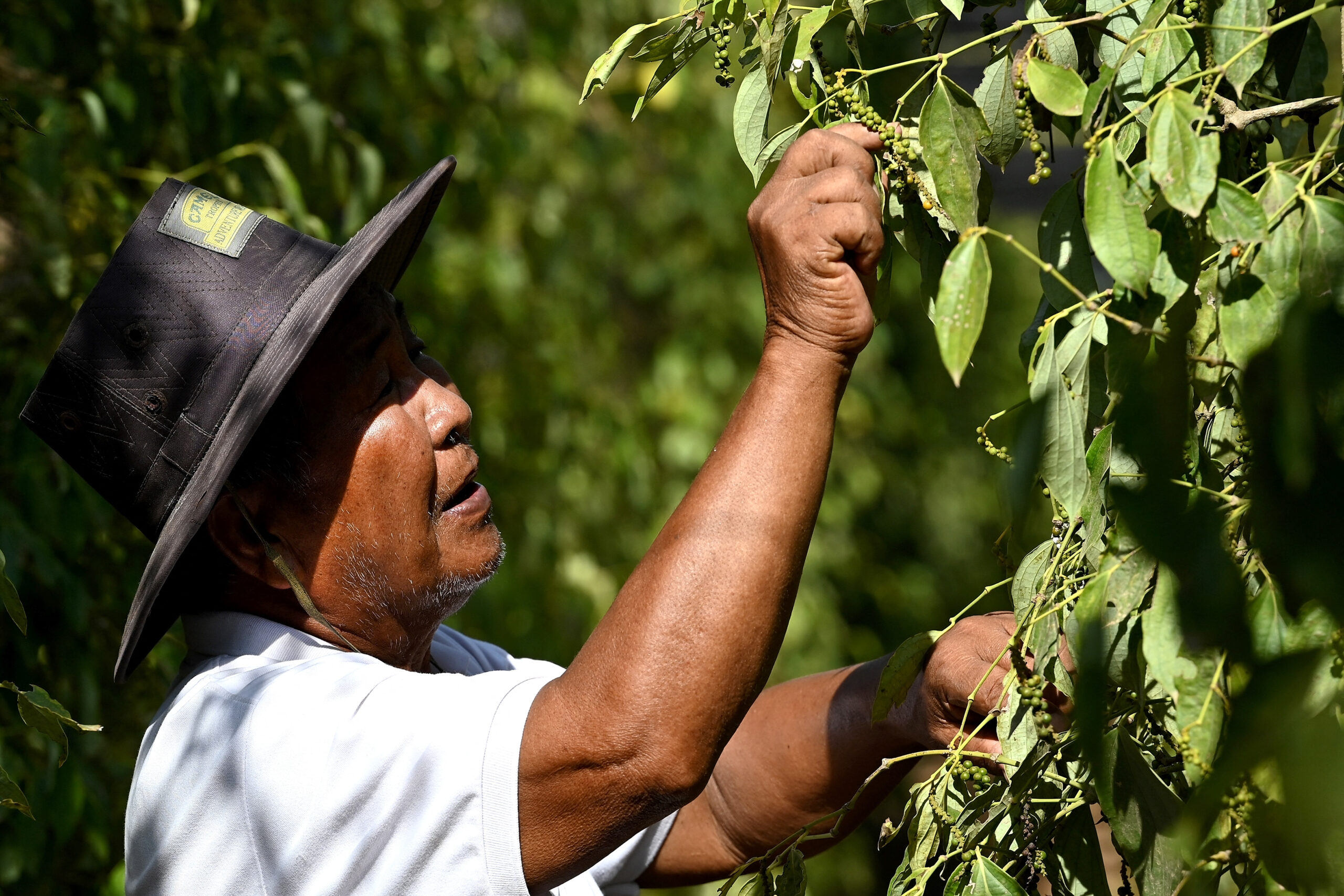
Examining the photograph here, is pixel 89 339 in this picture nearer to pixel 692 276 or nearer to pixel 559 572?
pixel 559 572

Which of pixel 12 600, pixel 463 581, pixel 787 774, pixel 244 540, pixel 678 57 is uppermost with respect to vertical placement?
pixel 678 57

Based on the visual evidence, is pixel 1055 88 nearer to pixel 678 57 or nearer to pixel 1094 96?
pixel 1094 96

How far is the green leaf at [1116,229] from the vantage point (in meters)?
0.75

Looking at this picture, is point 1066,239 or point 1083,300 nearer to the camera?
point 1083,300

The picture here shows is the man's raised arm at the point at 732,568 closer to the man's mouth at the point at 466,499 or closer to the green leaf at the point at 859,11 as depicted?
the green leaf at the point at 859,11

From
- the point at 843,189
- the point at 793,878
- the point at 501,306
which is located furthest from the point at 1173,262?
the point at 501,306

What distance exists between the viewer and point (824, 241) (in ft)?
3.16

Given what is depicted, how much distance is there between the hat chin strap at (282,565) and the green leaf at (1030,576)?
2.33ft

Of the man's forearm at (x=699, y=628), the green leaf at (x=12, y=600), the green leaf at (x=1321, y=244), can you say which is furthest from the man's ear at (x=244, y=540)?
the green leaf at (x=1321, y=244)

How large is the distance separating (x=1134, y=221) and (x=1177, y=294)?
0.06 m

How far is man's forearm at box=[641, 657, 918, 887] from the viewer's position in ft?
4.60

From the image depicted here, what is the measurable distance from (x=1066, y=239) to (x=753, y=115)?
1.00ft

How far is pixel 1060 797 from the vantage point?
39.9 inches

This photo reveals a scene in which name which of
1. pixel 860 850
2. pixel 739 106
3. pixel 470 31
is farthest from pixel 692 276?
pixel 739 106
